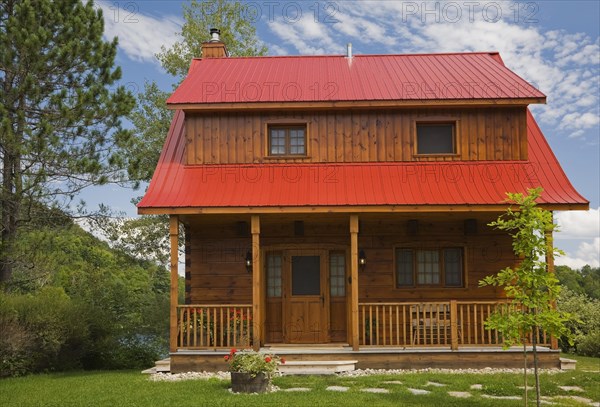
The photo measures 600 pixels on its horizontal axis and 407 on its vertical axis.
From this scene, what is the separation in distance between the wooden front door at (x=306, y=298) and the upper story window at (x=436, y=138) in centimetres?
354

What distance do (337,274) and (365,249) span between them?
89 centimetres

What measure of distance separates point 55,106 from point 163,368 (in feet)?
28.9

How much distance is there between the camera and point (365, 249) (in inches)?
595

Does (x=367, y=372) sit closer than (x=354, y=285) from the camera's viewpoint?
Yes

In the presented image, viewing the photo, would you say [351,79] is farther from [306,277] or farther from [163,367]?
[163,367]

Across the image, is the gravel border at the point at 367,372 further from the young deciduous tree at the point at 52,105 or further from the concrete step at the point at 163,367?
the young deciduous tree at the point at 52,105

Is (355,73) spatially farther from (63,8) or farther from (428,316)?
(63,8)

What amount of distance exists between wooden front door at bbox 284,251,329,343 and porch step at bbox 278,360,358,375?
1855 millimetres

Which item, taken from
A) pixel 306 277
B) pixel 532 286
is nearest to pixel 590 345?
pixel 306 277

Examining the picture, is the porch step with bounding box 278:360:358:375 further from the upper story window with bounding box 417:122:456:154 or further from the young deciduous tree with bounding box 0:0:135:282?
the young deciduous tree with bounding box 0:0:135:282

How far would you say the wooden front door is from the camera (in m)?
14.7

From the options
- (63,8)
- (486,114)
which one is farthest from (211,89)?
(486,114)

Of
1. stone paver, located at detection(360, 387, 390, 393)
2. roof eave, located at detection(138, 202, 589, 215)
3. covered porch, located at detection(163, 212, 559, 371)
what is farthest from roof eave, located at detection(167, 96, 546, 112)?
stone paver, located at detection(360, 387, 390, 393)

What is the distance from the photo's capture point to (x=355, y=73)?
56.7ft
